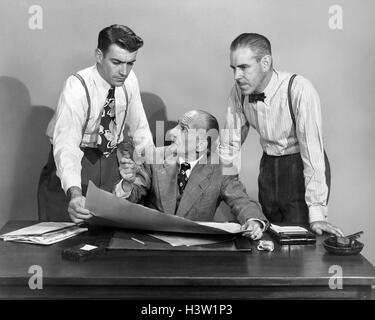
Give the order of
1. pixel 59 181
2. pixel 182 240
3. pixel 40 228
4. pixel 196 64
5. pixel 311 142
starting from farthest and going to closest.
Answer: pixel 196 64
pixel 59 181
pixel 311 142
pixel 40 228
pixel 182 240

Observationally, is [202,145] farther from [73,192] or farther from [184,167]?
[73,192]

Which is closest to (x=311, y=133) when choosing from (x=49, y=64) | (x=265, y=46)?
(x=265, y=46)

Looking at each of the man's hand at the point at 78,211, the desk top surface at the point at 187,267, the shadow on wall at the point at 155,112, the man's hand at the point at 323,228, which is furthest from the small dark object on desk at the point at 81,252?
the shadow on wall at the point at 155,112

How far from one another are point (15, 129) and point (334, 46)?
1853 mm

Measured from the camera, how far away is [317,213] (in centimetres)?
251

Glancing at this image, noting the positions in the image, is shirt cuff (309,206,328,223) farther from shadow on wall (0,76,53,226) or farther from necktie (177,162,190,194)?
shadow on wall (0,76,53,226)

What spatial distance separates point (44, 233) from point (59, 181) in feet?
3.24

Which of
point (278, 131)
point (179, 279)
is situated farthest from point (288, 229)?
point (278, 131)

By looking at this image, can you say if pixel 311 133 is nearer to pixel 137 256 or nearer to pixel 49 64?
pixel 137 256

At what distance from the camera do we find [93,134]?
2.87 m

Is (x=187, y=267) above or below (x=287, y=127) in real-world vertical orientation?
below

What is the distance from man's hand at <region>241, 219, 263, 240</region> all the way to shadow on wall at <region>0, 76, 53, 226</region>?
163cm
